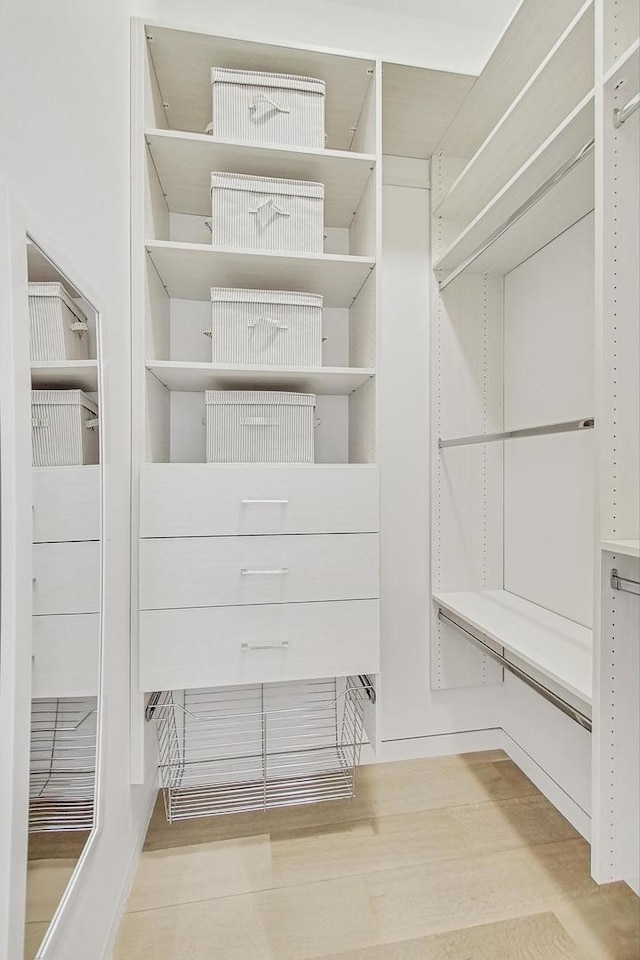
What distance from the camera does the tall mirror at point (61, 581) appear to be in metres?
0.75

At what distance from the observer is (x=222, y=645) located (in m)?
1.44

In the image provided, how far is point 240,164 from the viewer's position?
61.3 inches

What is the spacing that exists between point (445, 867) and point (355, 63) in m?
2.32

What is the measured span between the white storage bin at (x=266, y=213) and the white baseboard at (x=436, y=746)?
1.77 m

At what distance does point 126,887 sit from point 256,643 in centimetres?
69

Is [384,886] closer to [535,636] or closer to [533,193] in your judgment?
[535,636]

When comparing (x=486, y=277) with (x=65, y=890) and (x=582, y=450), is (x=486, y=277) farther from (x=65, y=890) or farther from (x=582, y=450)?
(x=65, y=890)

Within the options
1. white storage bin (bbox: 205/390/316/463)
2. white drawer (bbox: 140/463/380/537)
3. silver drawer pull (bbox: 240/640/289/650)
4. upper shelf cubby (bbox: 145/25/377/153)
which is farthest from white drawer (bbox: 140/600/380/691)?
upper shelf cubby (bbox: 145/25/377/153)

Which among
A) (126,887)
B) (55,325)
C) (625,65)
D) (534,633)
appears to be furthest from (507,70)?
(126,887)

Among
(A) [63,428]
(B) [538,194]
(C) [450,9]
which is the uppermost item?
(C) [450,9]

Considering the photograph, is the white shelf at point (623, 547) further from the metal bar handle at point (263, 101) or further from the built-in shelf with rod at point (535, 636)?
the metal bar handle at point (263, 101)

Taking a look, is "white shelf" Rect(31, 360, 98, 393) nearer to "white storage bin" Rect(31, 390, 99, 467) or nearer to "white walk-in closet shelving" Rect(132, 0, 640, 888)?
"white storage bin" Rect(31, 390, 99, 467)

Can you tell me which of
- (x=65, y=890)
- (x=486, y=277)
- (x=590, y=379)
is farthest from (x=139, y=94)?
(x=65, y=890)

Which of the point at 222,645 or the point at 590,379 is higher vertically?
the point at 590,379
